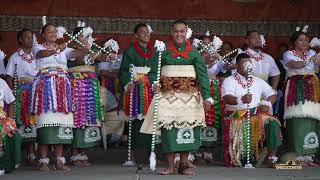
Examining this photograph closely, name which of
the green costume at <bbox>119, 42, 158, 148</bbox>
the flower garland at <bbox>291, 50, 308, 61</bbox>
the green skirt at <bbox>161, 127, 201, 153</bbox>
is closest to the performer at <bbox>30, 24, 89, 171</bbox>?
the green costume at <bbox>119, 42, 158, 148</bbox>

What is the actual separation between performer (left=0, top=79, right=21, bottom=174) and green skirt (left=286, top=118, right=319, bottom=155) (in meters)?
3.51

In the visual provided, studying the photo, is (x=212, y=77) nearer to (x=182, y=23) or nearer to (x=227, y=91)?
(x=227, y=91)

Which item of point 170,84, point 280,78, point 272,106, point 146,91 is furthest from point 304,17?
point 170,84

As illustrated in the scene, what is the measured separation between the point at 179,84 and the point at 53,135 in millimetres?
1700

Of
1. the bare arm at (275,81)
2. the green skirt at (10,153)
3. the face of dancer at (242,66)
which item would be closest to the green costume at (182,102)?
the face of dancer at (242,66)

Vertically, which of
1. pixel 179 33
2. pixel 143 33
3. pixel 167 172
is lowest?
pixel 167 172

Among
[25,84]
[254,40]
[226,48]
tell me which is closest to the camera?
[25,84]

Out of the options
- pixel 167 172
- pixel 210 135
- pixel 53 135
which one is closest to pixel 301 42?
pixel 210 135

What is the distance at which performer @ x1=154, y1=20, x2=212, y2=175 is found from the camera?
30.6 ft

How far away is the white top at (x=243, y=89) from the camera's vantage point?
10305 mm

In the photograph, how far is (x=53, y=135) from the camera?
980 cm

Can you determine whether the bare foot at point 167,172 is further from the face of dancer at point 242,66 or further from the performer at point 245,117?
the face of dancer at point 242,66

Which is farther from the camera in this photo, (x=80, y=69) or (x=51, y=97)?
(x=80, y=69)

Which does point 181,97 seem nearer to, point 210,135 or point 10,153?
point 210,135
